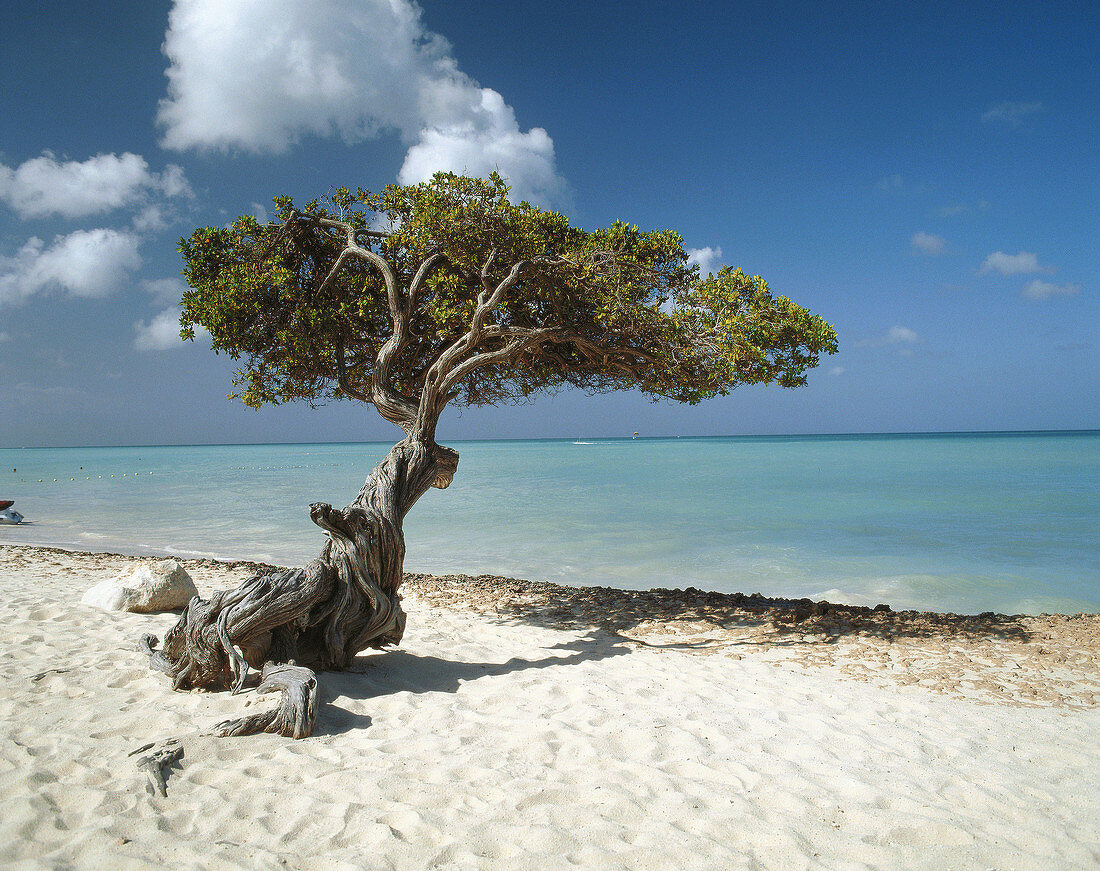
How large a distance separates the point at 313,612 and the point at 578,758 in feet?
9.09

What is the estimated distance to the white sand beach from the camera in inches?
117

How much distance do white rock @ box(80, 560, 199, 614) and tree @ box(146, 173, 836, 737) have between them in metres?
2.05

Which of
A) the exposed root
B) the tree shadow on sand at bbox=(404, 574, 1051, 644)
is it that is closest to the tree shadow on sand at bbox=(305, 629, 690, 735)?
the exposed root

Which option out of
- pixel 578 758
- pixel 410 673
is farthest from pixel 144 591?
pixel 578 758

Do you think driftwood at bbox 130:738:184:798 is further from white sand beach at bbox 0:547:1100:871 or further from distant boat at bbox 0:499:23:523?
distant boat at bbox 0:499:23:523

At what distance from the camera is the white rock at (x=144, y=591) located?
24.7ft

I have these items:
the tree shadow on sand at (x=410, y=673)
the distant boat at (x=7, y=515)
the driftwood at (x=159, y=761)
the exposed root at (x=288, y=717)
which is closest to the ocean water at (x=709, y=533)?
the distant boat at (x=7, y=515)

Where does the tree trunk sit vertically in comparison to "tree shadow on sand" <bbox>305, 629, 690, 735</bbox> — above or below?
above

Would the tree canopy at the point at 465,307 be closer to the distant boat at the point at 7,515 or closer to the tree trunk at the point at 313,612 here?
the tree trunk at the point at 313,612

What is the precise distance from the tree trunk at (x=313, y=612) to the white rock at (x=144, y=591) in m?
2.05

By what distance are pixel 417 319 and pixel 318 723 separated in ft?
16.5

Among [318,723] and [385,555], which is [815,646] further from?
[318,723]

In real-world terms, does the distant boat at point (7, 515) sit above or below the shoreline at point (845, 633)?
below

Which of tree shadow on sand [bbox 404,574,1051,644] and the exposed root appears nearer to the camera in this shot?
the exposed root
